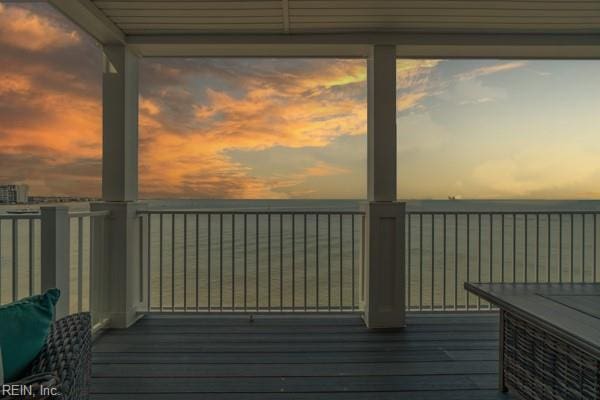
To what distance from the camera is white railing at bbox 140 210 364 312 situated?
12.2 feet

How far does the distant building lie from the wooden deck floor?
1336 mm

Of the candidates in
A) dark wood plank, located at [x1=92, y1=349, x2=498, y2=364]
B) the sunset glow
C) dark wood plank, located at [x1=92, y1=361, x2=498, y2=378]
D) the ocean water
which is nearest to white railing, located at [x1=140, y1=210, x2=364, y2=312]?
the ocean water

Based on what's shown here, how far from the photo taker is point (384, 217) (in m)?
3.47

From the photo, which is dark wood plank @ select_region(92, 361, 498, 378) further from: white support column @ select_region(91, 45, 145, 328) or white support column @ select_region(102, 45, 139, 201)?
white support column @ select_region(102, 45, 139, 201)

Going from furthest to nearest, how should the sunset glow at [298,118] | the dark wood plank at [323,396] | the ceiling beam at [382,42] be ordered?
the sunset glow at [298,118]
the ceiling beam at [382,42]
the dark wood plank at [323,396]

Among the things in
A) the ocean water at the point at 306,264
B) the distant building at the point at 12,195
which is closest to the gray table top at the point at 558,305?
the ocean water at the point at 306,264

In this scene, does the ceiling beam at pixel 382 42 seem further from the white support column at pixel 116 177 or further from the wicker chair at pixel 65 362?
the wicker chair at pixel 65 362

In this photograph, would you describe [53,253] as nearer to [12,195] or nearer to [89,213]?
[89,213]

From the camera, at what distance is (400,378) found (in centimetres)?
247

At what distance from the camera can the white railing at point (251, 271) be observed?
12.2 feet

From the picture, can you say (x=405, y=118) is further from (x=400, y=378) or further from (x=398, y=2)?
(x=400, y=378)

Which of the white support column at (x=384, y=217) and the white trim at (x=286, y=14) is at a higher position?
the white trim at (x=286, y=14)

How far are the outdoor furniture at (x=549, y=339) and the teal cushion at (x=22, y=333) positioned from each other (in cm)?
187

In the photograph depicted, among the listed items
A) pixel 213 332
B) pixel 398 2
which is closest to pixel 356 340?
pixel 213 332
